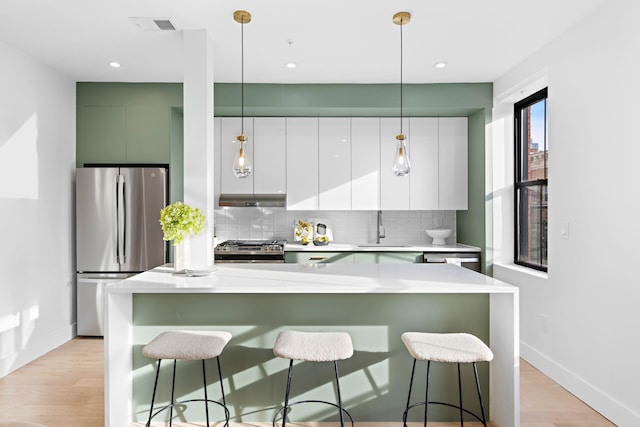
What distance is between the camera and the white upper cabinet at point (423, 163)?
15.1 ft

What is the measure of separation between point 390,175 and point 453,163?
732 millimetres

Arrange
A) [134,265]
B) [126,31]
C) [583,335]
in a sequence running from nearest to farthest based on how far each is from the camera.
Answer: [583,335], [126,31], [134,265]

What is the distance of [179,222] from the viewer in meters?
2.52

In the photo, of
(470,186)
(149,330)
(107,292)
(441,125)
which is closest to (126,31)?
(107,292)

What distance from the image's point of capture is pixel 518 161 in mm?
4105

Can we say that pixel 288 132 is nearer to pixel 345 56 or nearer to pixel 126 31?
pixel 345 56

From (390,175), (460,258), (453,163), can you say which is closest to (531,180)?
(453,163)

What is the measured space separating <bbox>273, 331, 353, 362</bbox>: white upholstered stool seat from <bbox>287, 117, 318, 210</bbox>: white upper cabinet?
262 cm

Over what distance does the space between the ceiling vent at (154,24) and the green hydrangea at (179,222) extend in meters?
1.33

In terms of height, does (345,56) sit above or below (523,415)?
above

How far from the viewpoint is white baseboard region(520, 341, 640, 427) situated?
7.78 feet

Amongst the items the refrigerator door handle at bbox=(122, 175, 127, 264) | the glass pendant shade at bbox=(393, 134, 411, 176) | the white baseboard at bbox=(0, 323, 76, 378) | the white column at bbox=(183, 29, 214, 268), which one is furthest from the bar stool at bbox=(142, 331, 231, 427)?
the refrigerator door handle at bbox=(122, 175, 127, 264)

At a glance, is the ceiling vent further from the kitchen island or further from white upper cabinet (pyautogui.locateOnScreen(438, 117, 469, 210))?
white upper cabinet (pyautogui.locateOnScreen(438, 117, 469, 210))

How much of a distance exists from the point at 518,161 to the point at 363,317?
270 centimetres
